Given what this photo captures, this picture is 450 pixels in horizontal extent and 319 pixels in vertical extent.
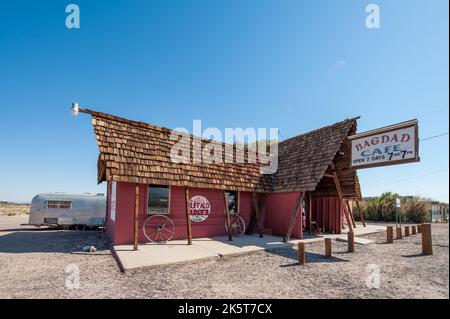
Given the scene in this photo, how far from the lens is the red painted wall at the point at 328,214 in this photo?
560 inches

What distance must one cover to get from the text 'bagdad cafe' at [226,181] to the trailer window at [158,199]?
0.04 metres

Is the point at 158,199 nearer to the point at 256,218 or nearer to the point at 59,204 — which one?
the point at 256,218

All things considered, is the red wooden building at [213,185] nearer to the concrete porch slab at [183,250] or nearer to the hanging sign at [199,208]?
the hanging sign at [199,208]

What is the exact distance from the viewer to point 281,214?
40.8 ft

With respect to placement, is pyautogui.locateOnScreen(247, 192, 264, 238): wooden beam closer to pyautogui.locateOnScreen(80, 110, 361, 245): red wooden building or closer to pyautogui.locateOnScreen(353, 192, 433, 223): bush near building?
pyautogui.locateOnScreen(80, 110, 361, 245): red wooden building

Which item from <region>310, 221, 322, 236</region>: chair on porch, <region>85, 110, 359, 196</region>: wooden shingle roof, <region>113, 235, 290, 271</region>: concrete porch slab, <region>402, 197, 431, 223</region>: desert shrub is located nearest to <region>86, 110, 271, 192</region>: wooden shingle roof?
<region>85, 110, 359, 196</region>: wooden shingle roof

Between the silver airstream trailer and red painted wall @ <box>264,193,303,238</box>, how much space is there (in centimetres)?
1010

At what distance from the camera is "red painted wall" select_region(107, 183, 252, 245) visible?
962 centimetres
